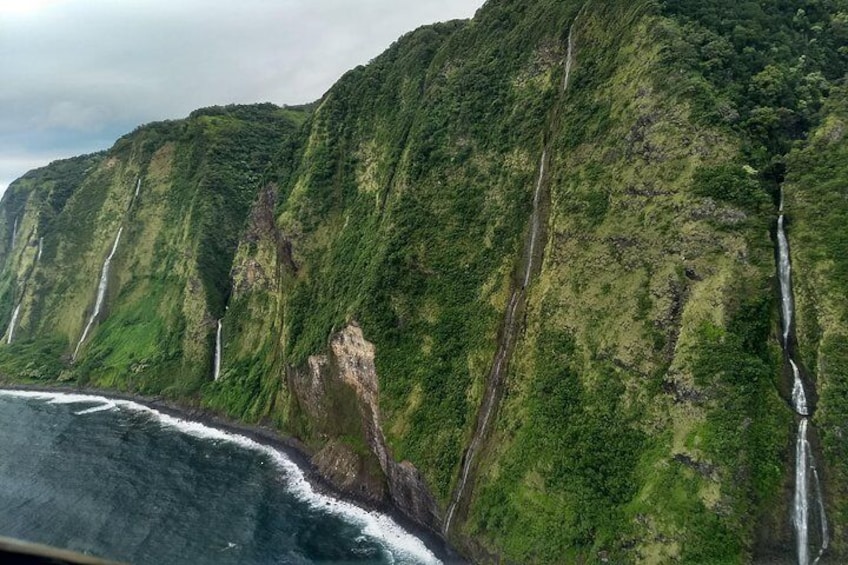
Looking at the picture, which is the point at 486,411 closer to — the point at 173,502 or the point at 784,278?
the point at 784,278

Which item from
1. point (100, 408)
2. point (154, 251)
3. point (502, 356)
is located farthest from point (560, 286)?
point (154, 251)

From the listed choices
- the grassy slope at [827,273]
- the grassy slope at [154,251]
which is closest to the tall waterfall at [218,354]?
the grassy slope at [154,251]

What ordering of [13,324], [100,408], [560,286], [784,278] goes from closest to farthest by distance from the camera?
[784,278]
[560,286]
[100,408]
[13,324]

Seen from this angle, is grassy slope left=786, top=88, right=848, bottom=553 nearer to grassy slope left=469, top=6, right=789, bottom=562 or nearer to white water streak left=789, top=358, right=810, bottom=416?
white water streak left=789, top=358, right=810, bottom=416

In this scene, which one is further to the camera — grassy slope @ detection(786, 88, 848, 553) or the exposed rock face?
the exposed rock face

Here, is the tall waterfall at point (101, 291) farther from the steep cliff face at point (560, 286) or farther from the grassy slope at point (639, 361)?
Answer: the grassy slope at point (639, 361)

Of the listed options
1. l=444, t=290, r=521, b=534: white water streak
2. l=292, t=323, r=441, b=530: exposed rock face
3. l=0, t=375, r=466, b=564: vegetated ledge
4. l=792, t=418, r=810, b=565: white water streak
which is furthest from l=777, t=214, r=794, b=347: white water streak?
l=292, t=323, r=441, b=530: exposed rock face

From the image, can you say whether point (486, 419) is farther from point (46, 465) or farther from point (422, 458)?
point (46, 465)

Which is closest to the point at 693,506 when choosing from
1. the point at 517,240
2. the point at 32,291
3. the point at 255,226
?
the point at 517,240
